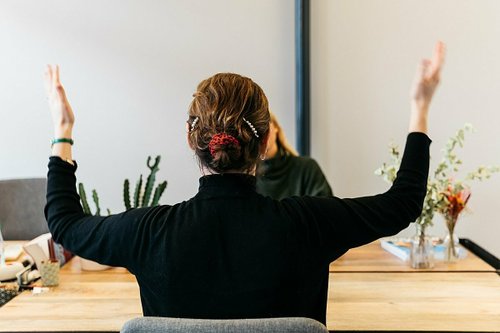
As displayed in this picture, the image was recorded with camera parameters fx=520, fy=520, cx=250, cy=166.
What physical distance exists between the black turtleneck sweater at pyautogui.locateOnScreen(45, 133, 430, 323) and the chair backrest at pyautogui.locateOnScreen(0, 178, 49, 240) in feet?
5.73

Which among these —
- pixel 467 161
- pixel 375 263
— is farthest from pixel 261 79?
pixel 375 263

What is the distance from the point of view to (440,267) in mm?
1924

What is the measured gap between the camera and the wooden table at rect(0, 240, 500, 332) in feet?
4.69

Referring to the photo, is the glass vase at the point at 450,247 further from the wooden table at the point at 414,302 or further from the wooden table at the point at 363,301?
the wooden table at the point at 414,302

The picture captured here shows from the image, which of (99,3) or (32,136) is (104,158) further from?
(99,3)

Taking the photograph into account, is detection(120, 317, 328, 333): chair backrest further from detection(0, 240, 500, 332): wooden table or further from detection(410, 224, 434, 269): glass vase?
detection(410, 224, 434, 269): glass vase

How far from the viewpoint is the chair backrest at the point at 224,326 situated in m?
0.89

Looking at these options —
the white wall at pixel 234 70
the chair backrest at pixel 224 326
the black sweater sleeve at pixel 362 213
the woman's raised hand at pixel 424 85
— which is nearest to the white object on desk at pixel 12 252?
the white wall at pixel 234 70

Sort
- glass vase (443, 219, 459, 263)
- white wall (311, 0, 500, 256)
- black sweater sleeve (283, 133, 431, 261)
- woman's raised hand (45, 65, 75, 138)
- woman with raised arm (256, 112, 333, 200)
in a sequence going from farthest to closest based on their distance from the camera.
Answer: white wall (311, 0, 500, 256), woman with raised arm (256, 112, 333, 200), glass vase (443, 219, 459, 263), woman's raised hand (45, 65, 75, 138), black sweater sleeve (283, 133, 431, 261)

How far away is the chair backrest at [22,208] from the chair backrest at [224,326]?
1.94 metres

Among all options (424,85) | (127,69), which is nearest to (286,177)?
(127,69)

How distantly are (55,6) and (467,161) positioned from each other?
2670mm

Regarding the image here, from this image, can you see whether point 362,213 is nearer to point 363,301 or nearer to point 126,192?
point 363,301

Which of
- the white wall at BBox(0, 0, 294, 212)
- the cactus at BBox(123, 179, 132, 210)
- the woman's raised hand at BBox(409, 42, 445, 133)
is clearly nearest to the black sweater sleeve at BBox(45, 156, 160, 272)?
the woman's raised hand at BBox(409, 42, 445, 133)
